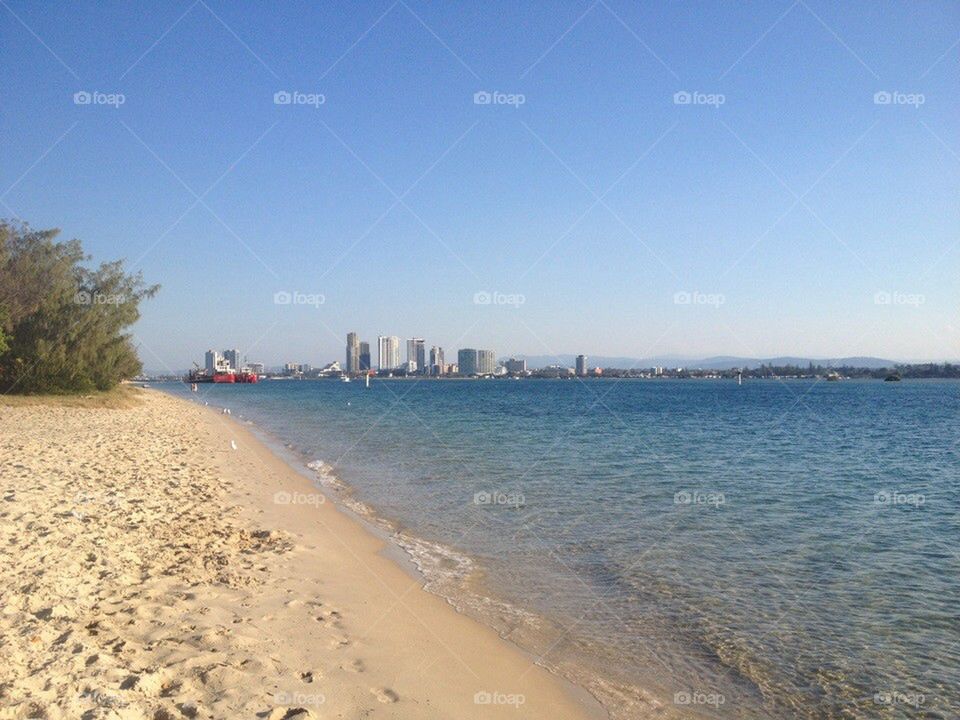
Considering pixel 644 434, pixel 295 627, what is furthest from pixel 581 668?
pixel 644 434

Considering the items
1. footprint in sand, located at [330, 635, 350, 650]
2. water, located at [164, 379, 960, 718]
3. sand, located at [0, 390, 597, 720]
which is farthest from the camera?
water, located at [164, 379, 960, 718]

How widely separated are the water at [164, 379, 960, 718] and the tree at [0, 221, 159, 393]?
18890 mm

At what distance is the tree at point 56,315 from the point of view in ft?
104

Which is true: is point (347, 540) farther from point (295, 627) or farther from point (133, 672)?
point (133, 672)

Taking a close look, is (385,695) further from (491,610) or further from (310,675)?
(491,610)

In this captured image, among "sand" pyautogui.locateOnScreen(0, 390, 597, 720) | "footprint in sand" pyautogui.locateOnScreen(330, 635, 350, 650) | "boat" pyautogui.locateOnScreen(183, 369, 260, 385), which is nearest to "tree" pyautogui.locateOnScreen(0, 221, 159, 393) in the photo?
"sand" pyautogui.locateOnScreen(0, 390, 597, 720)

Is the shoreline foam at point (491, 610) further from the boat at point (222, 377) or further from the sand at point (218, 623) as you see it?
the boat at point (222, 377)

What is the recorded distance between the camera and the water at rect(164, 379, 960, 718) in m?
6.84

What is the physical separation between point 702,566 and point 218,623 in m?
7.51

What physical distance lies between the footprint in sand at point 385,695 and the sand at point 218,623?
0.02m

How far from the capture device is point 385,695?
18.5 ft

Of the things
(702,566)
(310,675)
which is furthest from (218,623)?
(702,566)

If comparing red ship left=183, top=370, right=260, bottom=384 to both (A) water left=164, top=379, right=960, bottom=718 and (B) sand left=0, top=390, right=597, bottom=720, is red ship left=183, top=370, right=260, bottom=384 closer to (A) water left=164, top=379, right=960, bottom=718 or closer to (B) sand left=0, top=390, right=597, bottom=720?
(A) water left=164, top=379, right=960, bottom=718

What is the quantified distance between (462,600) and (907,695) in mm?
5081
